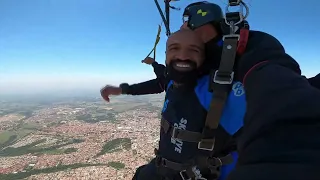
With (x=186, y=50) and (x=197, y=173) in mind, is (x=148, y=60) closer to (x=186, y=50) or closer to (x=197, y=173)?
(x=186, y=50)

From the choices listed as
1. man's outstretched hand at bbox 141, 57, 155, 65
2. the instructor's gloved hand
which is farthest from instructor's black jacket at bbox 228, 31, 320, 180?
man's outstretched hand at bbox 141, 57, 155, 65

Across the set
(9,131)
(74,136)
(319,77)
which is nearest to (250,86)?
(319,77)

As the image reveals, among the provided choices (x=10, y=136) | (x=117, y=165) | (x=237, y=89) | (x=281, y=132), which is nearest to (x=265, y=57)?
(x=281, y=132)

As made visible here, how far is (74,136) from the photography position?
54.7 m

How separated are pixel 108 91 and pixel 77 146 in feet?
157

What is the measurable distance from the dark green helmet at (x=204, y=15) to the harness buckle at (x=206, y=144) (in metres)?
0.74

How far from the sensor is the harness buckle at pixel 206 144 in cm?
152

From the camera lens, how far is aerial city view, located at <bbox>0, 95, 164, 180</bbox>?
33406mm

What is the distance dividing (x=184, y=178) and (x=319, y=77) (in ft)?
3.61

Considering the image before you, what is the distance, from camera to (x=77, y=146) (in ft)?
154

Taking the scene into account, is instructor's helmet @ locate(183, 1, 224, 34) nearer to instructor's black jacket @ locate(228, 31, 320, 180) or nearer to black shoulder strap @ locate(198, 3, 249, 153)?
black shoulder strap @ locate(198, 3, 249, 153)

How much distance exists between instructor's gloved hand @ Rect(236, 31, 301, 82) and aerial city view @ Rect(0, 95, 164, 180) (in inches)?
1185

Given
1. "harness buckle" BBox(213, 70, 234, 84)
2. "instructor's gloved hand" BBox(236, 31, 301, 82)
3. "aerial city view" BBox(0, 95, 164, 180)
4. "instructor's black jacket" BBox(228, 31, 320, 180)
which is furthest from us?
"aerial city view" BBox(0, 95, 164, 180)

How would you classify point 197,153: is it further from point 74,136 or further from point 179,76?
point 74,136
